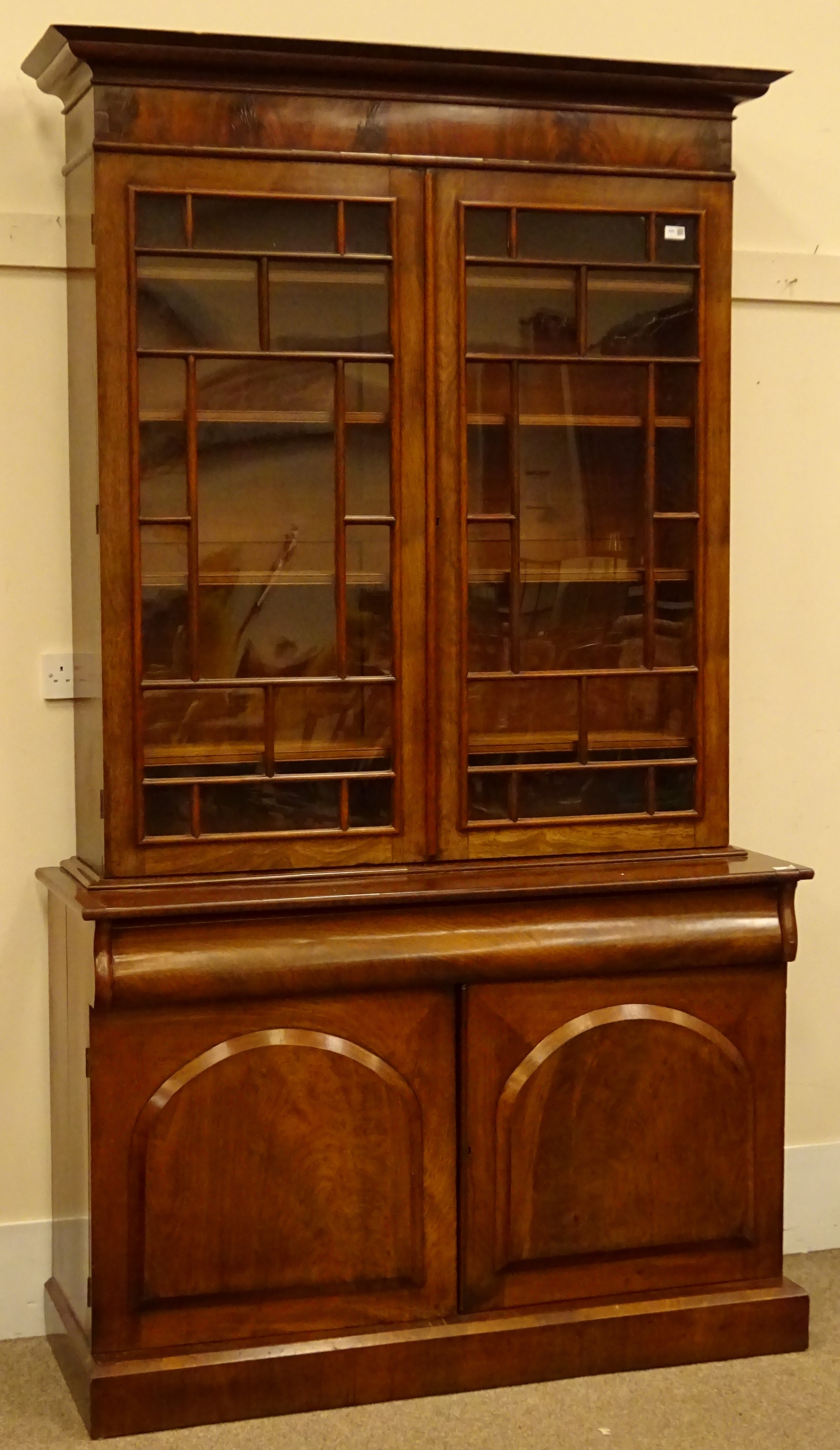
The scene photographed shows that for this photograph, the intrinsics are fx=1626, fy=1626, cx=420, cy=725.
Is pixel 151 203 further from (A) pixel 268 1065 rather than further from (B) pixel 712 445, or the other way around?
(A) pixel 268 1065

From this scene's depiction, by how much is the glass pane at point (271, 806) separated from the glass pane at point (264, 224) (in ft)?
2.86

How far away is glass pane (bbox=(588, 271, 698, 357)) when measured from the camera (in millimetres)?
2795

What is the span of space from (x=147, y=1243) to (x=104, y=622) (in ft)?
3.22

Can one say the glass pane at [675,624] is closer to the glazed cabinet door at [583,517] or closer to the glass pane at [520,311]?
the glazed cabinet door at [583,517]

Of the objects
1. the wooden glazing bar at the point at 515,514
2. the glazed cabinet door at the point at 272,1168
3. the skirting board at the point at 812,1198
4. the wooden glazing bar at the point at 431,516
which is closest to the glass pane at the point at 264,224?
the wooden glazing bar at the point at 431,516

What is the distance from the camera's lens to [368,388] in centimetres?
271

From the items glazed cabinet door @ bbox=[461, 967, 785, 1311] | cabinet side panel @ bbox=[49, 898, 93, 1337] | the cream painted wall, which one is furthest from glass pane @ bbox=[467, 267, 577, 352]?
cabinet side panel @ bbox=[49, 898, 93, 1337]

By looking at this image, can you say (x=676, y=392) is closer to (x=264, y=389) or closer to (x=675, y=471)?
(x=675, y=471)

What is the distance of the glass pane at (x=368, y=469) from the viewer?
8.91ft

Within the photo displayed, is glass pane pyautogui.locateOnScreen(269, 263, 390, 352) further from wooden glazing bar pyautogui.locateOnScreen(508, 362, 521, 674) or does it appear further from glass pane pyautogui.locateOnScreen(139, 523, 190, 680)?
glass pane pyautogui.locateOnScreen(139, 523, 190, 680)

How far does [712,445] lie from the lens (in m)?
2.84

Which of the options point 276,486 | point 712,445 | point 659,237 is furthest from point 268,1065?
point 659,237

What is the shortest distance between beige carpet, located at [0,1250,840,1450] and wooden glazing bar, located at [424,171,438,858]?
904mm

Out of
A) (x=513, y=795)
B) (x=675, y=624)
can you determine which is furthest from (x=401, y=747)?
(x=675, y=624)
